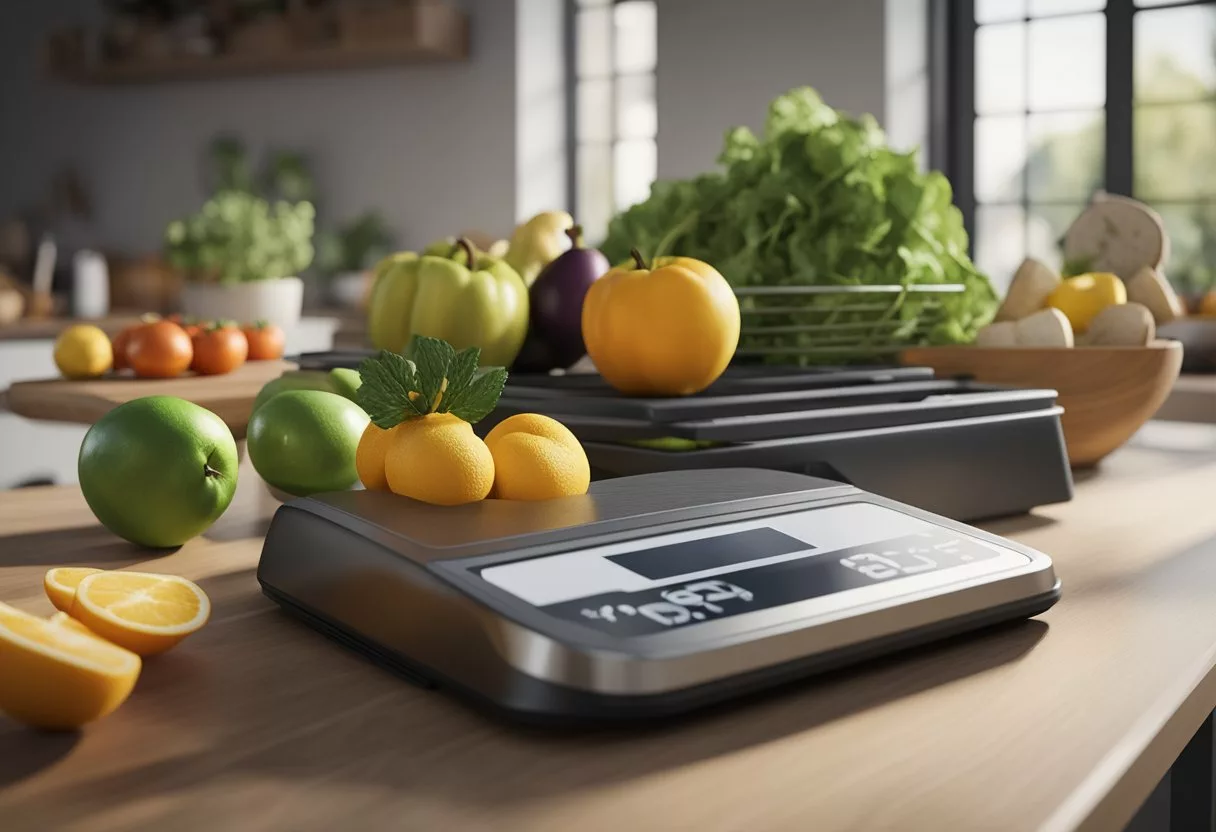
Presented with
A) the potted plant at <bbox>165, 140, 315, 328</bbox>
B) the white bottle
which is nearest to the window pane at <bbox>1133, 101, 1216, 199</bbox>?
the potted plant at <bbox>165, 140, 315, 328</bbox>

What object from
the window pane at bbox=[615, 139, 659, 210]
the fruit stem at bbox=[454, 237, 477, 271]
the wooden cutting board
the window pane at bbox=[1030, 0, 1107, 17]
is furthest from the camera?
the window pane at bbox=[615, 139, 659, 210]

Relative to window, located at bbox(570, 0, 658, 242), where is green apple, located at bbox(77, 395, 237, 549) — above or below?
below

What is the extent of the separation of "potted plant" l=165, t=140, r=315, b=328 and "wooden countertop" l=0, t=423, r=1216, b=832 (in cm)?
294

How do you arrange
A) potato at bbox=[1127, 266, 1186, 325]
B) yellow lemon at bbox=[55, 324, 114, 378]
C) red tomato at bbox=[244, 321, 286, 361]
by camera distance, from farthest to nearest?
red tomato at bbox=[244, 321, 286, 361] < yellow lemon at bbox=[55, 324, 114, 378] < potato at bbox=[1127, 266, 1186, 325]

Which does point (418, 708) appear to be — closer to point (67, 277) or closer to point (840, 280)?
point (840, 280)

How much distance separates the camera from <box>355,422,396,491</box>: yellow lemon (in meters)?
0.60

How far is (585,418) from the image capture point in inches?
29.1

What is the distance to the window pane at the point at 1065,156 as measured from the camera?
3734 mm

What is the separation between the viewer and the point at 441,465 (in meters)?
0.56

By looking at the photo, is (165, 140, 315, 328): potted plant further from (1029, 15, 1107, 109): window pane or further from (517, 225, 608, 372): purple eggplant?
(517, 225, 608, 372): purple eggplant

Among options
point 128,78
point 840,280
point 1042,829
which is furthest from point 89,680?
point 128,78

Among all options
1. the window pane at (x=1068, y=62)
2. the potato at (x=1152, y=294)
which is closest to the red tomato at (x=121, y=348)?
the potato at (x=1152, y=294)

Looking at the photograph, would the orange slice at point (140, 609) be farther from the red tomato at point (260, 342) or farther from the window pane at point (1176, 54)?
the window pane at point (1176, 54)

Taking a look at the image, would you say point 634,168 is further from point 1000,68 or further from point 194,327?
point 194,327
